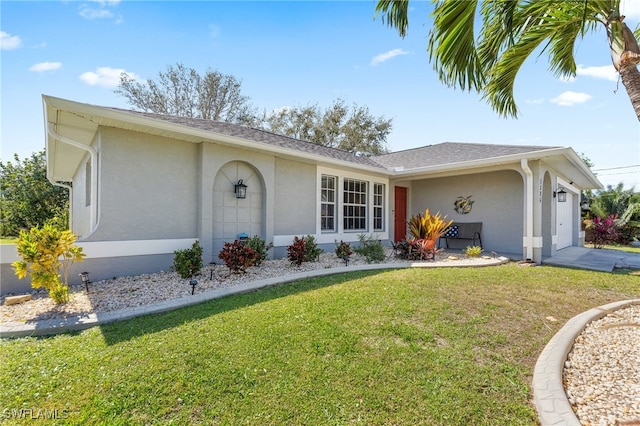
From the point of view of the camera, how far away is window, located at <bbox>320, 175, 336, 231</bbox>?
378 inches

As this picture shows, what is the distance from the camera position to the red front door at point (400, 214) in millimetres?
12023

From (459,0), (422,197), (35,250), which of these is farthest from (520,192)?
(35,250)

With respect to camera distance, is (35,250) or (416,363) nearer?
(416,363)

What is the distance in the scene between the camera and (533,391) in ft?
8.20

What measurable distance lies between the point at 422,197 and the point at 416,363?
10.0 metres

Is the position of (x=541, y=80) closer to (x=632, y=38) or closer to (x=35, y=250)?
(x=632, y=38)

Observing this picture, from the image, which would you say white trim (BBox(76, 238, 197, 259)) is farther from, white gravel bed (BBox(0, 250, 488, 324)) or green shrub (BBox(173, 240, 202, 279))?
green shrub (BBox(173, 240, 202, 279))

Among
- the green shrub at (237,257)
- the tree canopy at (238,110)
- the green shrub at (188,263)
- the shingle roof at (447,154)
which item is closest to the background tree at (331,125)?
the tree canopy at (238,110)

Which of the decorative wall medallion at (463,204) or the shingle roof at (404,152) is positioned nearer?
the shingle roof at (404,152)

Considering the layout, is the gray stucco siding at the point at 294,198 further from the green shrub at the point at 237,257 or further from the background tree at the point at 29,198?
the background tree at the point at 29,198

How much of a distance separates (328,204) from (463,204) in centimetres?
511

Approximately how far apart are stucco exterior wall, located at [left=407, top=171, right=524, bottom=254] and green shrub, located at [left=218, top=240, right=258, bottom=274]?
8244 millimetres

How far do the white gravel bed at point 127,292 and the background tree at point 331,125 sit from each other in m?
19.7

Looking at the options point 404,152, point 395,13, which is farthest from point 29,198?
point 395,13
